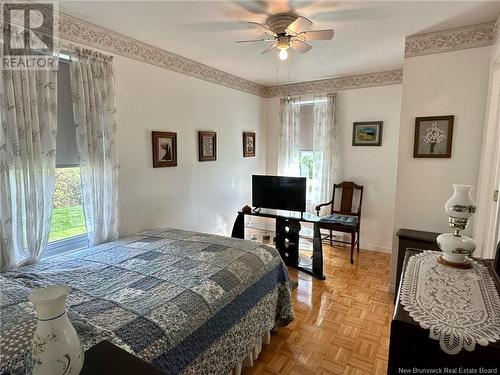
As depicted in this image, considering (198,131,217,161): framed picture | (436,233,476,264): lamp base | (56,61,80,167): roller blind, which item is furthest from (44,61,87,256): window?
(436,233,476,264): lamp base

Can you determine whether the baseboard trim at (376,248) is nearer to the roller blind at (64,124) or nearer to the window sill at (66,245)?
the window sill at (66,245)

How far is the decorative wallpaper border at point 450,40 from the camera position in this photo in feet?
8.16

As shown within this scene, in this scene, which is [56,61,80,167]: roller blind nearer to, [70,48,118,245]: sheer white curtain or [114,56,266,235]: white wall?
[70,48,118,245]: sheer white curtain

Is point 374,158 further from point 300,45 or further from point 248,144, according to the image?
point 300,45

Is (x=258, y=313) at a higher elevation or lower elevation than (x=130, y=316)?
lower

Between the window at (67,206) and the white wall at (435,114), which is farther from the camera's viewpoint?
the white wall at (435,114)

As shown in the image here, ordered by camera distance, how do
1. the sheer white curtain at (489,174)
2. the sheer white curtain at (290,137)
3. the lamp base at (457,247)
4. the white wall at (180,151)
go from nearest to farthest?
the lamp base at (457,247), the sheer white curtain at (489,174), the white wall at (180,151), the sheer white curtain at (290,137)

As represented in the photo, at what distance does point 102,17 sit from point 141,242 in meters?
1.92

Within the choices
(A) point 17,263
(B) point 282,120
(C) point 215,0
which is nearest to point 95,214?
(A) point 17,263

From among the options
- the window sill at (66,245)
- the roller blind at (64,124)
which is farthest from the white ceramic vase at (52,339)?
the roller blind at (64,124)

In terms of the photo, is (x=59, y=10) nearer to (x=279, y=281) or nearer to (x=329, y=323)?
(x=279, y=281)

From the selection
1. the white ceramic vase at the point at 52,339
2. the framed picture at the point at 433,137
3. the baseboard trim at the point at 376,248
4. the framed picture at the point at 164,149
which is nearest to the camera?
the white ceramic vase at the point at 52,339

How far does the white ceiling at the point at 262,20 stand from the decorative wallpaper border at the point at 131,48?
0.08 m

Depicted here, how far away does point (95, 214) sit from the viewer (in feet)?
8.37
